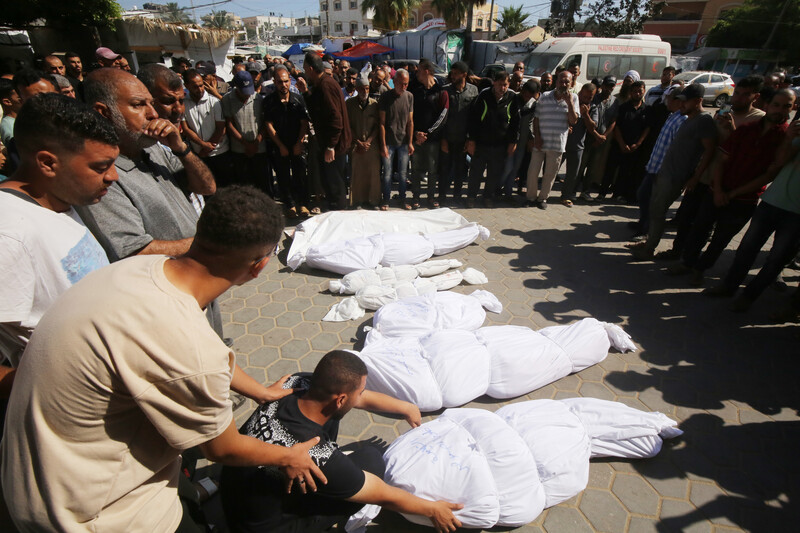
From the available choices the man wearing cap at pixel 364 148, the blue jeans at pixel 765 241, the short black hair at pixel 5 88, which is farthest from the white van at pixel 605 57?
the short black hair at pixel 5 88

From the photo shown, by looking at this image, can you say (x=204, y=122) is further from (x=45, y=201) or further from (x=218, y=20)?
(x=218, y=20)

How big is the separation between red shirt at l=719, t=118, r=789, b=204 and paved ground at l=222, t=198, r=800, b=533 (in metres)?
1.08

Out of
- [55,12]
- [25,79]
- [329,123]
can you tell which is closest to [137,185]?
[25,79]

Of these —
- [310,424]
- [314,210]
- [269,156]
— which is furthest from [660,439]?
[269,156]

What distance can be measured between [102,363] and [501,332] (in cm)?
239

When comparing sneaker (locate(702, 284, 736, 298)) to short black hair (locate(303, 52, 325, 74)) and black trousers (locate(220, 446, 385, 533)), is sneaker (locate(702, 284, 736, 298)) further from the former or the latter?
short black hair (locate(303, 52, 325, 74))

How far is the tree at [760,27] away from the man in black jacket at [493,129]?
111 feet

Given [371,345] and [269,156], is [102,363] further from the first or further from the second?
[269,156]

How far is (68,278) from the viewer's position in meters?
1.31

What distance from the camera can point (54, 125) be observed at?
1234 mm

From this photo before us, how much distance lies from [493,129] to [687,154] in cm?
229

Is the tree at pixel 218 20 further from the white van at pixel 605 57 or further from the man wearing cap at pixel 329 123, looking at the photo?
the man wearing cap at pixel 329 123

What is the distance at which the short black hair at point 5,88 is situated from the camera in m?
3.32

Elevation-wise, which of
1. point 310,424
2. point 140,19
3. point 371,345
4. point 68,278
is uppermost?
point 140,19
